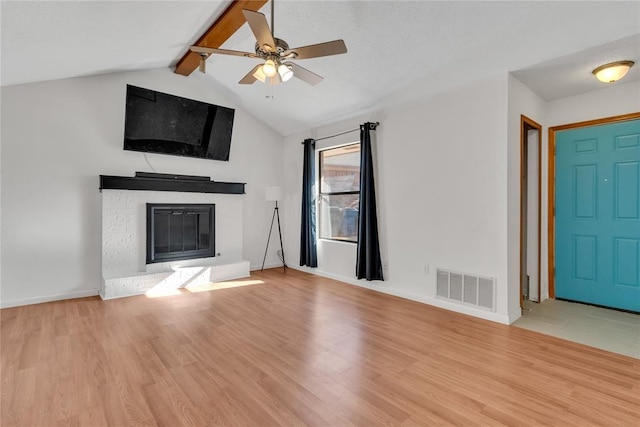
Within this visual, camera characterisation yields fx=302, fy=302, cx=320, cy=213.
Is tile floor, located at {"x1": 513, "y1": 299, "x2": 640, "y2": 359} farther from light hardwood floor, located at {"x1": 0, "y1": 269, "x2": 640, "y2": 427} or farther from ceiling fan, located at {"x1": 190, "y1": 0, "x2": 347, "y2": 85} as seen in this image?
ceiling fan, located at {"x1": 190, "y1": 0, "x2": 347, "y2": 85}

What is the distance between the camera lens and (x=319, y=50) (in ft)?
7.17

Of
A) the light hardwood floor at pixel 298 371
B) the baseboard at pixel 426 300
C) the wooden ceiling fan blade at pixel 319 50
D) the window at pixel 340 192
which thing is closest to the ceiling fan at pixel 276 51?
the wooden ceiling fan blade at pixel 319 50

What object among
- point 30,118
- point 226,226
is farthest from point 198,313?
point 30,118

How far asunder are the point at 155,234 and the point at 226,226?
1.10 metres

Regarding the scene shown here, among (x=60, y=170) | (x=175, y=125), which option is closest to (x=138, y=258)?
(x=60, y=170)

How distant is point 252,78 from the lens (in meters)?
2.76

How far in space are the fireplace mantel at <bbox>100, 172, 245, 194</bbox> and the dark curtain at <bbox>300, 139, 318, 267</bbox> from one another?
1124 millimetres

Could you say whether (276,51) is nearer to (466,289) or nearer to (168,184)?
(466,289)

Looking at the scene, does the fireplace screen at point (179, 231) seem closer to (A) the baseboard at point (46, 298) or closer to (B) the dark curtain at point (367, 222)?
(A) the baseboard at point (46, 298)

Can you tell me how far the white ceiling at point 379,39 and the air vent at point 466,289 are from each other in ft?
7.12

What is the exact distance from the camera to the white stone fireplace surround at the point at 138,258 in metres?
4.10

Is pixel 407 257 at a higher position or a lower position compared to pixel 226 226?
lower

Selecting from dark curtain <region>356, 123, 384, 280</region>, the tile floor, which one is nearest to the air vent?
the tile floor

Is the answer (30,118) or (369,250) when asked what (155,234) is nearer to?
(30,118)
